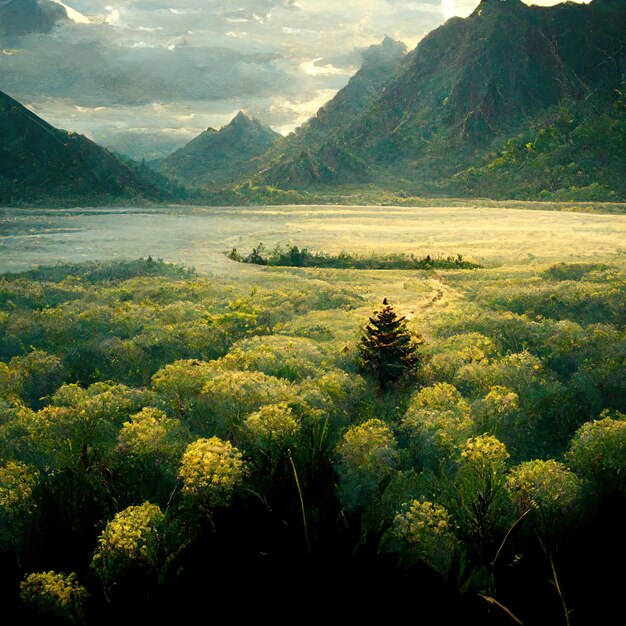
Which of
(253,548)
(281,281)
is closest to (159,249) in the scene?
(281,281)

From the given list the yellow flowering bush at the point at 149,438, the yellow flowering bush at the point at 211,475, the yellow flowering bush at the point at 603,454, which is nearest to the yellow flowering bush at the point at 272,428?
the yellow flowering bush at the point at 211,475

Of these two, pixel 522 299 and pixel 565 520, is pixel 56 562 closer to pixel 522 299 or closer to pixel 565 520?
pixel 565 520

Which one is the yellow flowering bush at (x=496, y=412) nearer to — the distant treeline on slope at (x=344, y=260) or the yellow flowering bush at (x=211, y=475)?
the yellow flowering bush at (x=211, y=475)

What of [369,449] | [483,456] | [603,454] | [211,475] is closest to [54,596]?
[211,475]

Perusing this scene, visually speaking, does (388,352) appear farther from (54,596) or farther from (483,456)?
(54,596)

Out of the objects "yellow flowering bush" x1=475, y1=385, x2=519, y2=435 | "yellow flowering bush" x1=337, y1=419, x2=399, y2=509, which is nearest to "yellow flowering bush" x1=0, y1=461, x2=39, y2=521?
"yellow flowering bush" x1=337, y1=419, x2=399, y2=509

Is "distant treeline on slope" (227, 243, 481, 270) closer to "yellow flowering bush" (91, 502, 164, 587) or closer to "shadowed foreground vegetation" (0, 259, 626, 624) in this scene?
"shadowed foreground vegetation" (0, 259, 626, 624)
